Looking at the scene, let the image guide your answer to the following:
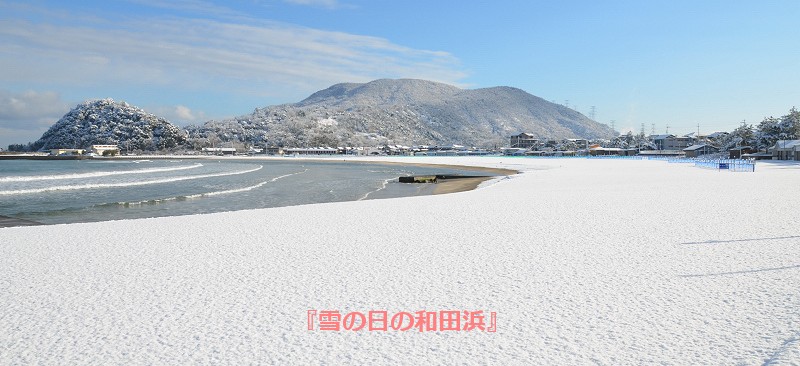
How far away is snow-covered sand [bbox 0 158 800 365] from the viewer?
476cm

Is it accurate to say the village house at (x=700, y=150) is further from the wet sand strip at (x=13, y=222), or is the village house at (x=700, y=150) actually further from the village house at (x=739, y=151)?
the wet sand strip at (x=13, y=222)

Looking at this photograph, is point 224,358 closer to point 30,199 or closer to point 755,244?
point 755,244

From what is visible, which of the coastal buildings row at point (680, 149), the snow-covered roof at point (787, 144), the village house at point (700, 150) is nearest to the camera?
the snow-covered roof at point (787, 144)

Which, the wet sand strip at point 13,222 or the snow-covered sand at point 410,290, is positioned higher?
the snow-covered sand at point 410,290

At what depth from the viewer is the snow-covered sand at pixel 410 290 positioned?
4758 mm

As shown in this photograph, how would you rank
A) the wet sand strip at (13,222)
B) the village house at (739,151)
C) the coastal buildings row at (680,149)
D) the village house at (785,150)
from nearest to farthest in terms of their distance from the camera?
the wet sand strip at (13,222), the village house at (785,150), the coastal buildings row at (680,149), the village house at (739,151)

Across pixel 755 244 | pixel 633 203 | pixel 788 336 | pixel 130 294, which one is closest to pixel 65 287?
pixel 130 294

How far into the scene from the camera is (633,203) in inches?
711

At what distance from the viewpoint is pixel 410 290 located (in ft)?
22.1

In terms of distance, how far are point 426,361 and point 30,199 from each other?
32.1 meters

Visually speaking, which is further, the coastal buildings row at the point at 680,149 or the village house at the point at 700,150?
the village house at the point at 700,150

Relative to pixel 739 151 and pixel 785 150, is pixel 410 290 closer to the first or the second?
pixel 785 150

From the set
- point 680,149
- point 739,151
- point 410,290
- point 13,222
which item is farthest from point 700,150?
point 410,290

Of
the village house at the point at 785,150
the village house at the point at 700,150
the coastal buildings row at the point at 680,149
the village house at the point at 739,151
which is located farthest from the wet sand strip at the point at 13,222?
the village house at the point at 700,150
